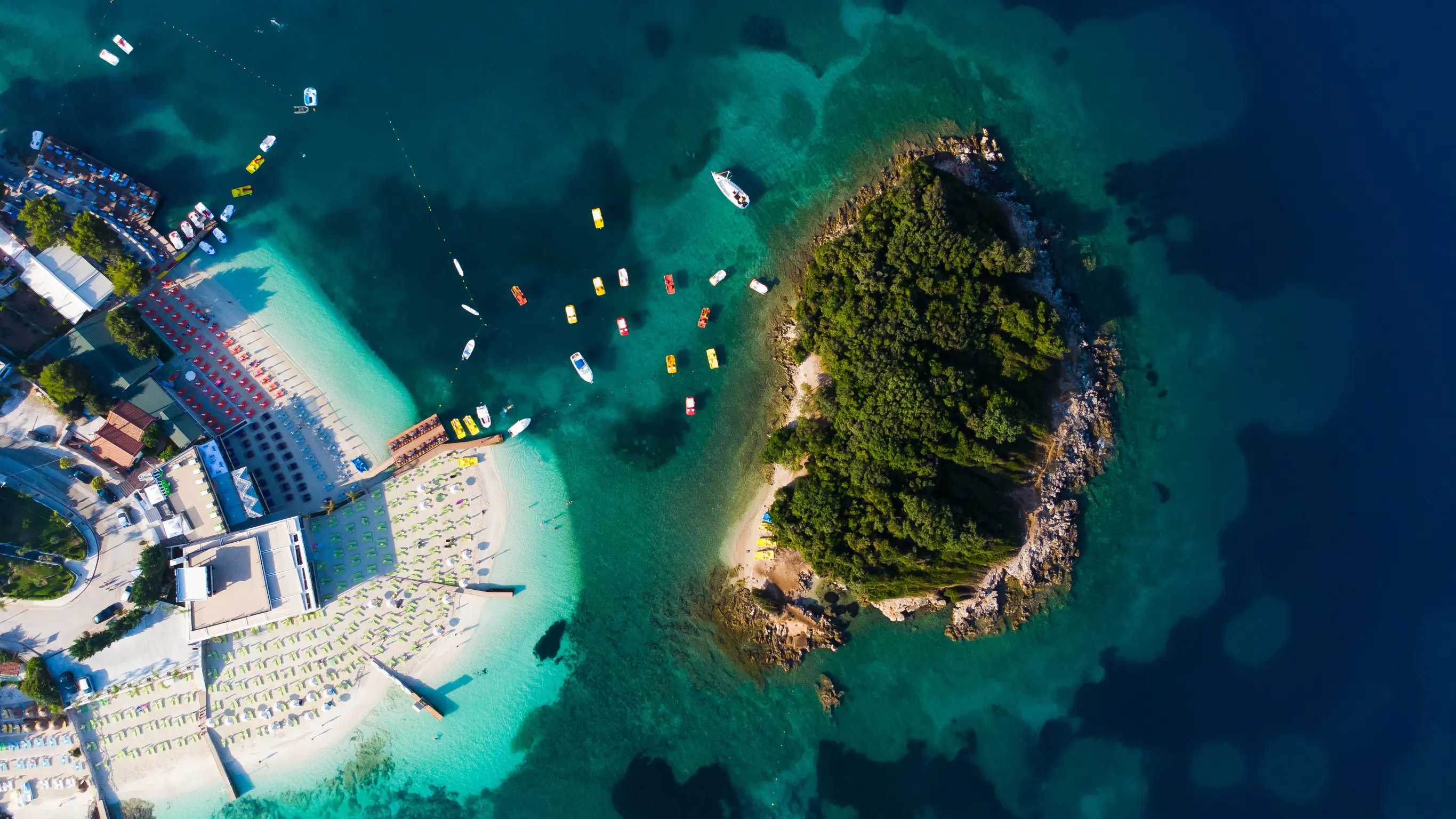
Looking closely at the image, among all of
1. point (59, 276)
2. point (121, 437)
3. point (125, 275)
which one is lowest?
point (121, 437)

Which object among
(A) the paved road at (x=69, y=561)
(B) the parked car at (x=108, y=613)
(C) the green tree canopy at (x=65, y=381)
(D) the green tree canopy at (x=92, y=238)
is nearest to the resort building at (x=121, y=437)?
(C) the green tree canopy at (x=65, y=381)

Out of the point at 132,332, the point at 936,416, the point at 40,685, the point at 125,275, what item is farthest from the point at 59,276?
the point at 936,416

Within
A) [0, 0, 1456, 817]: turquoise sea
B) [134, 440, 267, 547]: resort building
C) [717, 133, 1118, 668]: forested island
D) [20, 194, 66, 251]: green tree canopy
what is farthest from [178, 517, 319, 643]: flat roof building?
[717, 133, 1118, 668]: forested island

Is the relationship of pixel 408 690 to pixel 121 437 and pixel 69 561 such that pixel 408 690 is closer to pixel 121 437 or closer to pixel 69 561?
pixel 69 561

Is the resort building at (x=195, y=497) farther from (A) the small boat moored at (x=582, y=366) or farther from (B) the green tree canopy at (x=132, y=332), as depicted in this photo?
(A) the small boat moored at (x=582, y=366)

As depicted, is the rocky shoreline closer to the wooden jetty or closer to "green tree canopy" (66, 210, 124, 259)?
the wooden jetty

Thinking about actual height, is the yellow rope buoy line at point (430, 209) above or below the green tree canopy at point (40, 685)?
above
